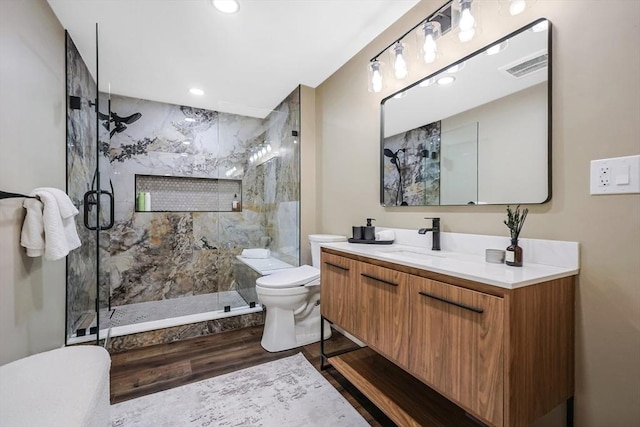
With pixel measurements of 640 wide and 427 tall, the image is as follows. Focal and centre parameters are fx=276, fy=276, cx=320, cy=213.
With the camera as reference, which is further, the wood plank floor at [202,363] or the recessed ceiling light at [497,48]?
the wood plank floor at [202,363]

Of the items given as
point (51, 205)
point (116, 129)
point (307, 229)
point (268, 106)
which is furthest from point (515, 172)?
point (116, 129)

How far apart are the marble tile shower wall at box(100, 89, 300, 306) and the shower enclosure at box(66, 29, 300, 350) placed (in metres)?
0.01

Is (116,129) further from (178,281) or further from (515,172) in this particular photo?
(515,172)

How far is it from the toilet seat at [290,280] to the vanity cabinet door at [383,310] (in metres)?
0.73

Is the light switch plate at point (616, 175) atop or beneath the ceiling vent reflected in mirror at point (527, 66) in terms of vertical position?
beneath

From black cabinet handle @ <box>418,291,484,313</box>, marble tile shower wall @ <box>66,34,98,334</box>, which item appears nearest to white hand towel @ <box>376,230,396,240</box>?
black cabinet handle @ <box>418,291,484,313</box>

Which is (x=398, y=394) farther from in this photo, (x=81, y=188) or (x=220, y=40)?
(x=81, y=188)

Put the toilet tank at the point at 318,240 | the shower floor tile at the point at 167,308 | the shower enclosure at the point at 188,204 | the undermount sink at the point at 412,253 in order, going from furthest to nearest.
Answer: the shower enclosure at the point at 188,204
the shower floor tile at the point at 167,308
the toilet tank at the point at 318,240
the undermount sink at the point at 412,253

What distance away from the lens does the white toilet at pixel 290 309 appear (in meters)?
2.17

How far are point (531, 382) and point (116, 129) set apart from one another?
406cm

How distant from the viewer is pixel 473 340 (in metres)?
0.95

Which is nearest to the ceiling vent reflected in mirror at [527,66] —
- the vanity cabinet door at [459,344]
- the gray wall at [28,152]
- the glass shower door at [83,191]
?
the vanity cabinet door at [459,344]

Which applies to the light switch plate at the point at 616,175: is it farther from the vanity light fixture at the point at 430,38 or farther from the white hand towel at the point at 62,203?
the white hand towel at the point at 62,203

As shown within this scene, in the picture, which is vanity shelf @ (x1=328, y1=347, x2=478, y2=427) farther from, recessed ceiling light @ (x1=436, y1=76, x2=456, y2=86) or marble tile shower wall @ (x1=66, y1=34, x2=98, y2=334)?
marble tile shower wall @ (x1=66, y1=34, x2=98, y2=334)
